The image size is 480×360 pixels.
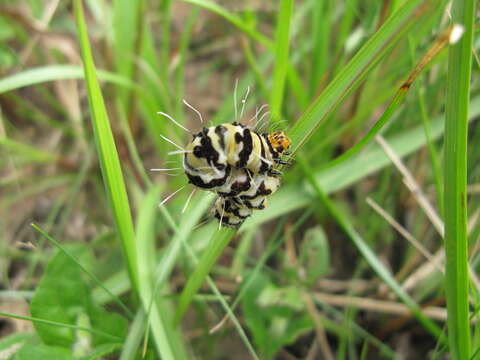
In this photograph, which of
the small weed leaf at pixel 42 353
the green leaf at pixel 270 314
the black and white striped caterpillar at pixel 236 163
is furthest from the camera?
the green leaf at pixel 270 314

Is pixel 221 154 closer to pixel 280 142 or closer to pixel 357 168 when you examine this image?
pixel 280 142

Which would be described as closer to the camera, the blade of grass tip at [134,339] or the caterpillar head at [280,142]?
the caterpillar head at [280,142]

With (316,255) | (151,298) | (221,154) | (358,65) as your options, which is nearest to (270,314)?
(316,255)

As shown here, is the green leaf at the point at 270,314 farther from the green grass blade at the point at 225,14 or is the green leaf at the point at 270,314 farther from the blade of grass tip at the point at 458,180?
the green grass blade at the point at 225,14

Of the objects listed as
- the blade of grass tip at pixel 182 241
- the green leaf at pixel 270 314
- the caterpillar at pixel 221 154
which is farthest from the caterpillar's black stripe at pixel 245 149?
the green leaf at pixel 270 314

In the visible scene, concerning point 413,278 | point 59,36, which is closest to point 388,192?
point 413,278

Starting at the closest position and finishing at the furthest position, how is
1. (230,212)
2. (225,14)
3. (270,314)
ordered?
(230,212) → (225,14) → (270,314)

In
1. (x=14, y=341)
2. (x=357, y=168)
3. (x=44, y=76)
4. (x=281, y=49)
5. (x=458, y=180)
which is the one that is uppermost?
(x=44, y=76)
